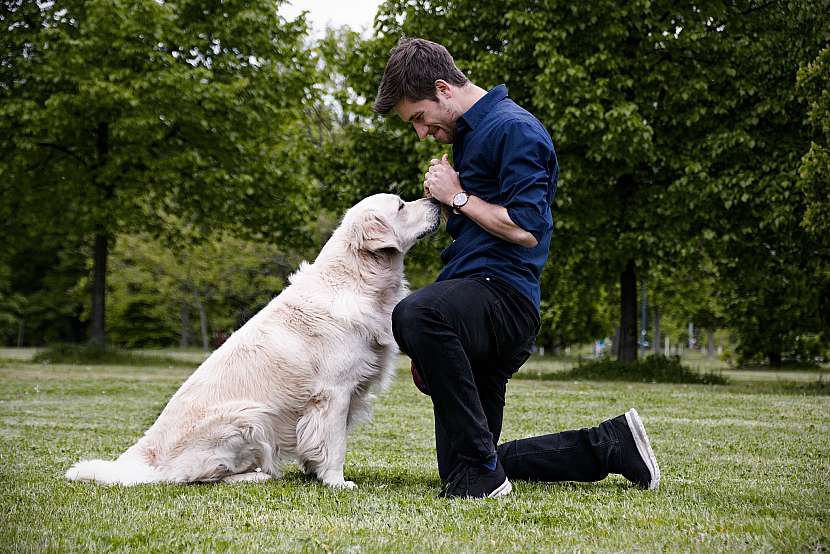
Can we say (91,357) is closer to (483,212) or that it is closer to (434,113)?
(434,113)

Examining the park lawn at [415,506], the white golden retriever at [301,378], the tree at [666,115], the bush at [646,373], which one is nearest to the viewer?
the park lawn at [415,506]

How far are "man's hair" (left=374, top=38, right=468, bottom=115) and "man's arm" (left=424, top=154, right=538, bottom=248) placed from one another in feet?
1.46

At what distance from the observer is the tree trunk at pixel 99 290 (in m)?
21.4

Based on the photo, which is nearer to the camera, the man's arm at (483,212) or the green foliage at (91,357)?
the man's arm at (483,212)

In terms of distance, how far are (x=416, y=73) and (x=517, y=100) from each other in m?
13.6

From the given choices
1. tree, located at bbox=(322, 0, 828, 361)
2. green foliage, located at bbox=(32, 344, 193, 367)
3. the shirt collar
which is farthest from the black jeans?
green foliage, located at bbox=(32, 344, 193, 367)

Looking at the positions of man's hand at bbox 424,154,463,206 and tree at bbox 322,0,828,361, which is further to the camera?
tree at bbox 322,0,828,361

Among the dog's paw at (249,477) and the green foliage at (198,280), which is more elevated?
the green foliage at (198,280)

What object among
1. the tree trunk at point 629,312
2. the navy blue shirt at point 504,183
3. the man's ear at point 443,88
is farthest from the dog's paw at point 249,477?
the tree trunk at point 629,312

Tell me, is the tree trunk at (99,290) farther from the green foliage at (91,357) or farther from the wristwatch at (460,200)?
the wristwatch at (460,200)

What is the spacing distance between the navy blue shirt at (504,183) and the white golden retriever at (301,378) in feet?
1.46

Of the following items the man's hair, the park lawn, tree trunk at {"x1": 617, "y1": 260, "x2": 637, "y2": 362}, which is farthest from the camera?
tree trunk at {"x1": 617, "y1": 260, "x2": 637, "y2": 362}

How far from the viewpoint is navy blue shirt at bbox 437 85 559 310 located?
4230 millimetres

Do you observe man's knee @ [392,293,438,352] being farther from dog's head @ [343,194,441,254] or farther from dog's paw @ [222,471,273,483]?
dog's paw @ [222,471,273,483]
